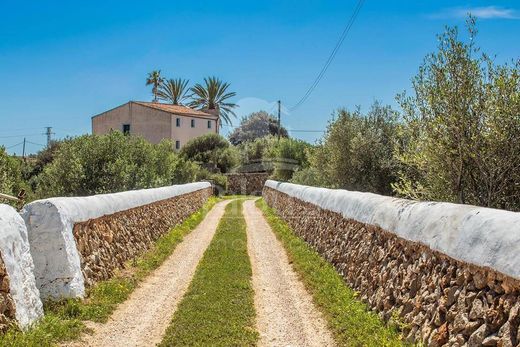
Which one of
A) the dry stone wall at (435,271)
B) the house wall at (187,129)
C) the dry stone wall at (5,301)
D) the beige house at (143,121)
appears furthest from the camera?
the house wall at (187,129)

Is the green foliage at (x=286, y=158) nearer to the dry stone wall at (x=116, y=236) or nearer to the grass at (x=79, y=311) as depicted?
the dry stone wall at (x=116, y=236)

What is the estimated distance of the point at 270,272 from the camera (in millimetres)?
11617

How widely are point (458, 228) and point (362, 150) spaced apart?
15.7 metres

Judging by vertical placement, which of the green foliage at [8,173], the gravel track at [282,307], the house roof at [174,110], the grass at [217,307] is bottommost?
the gravel track at [282,307]

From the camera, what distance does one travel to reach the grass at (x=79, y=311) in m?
5.60

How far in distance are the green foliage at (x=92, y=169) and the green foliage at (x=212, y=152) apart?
33.6 metres

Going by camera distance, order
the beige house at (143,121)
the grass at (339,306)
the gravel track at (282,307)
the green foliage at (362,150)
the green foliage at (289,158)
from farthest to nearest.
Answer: the beige house at (143,121)
the green foliage at (289,158)
the green foliage at (362,150)
the gravel track at (282,307)
the grass at (339,306)

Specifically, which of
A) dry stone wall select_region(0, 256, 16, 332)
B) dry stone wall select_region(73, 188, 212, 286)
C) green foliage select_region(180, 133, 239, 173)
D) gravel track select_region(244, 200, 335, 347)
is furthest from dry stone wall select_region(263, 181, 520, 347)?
green foliage select_region(180, 133, 239, 173)

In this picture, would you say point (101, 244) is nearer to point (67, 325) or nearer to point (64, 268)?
point (64, 268)

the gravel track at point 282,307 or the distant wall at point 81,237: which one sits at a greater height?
the distant wall at point 81,237

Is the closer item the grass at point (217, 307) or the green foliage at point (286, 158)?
the grass at point (217, 307)

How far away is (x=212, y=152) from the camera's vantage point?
58406 millimetres

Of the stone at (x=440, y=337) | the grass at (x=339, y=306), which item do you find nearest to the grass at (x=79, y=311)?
the grass at (x=339, y=306)

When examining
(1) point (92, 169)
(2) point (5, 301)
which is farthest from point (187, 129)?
(2) point (5, 301)
